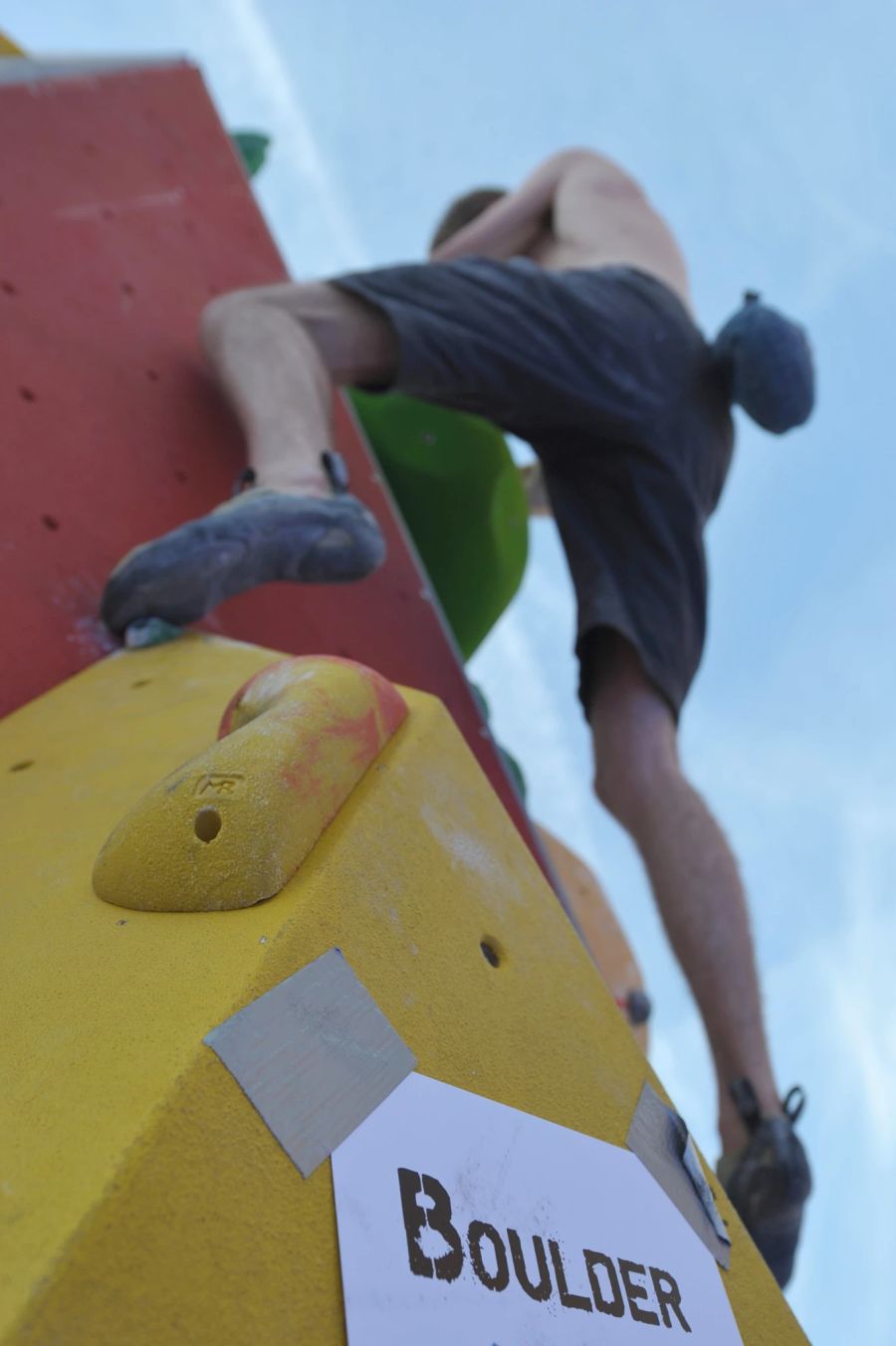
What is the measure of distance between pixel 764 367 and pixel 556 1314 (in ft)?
4.25

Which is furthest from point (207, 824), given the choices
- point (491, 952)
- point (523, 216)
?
point (523, 216)

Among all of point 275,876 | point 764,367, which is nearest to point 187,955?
point 275,876

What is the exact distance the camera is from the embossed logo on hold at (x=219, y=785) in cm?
49

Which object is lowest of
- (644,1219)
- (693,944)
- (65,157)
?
(693,944)

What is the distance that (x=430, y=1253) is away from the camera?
393mm

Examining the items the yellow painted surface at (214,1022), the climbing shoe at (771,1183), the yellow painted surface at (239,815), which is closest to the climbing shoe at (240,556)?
the yellow painted surface at (214,1022)

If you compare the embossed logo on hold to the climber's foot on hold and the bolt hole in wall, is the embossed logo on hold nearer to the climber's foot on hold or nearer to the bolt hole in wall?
the bolt hole in wall

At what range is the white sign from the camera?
0.38 m

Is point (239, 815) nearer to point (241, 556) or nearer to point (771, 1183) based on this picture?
point (241, 556)

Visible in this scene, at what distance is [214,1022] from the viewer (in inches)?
15.4

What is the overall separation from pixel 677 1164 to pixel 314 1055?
0.82 feet

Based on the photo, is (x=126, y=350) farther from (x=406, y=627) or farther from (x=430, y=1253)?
(x=430, y=1253)

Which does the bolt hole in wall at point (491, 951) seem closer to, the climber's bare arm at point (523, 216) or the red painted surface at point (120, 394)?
the red painted surface at point (120, 394)

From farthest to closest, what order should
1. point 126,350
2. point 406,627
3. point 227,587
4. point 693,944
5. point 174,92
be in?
1. point 174,92
2. point 406,627
3. point 126,350
4. point 693,944
5. point 227,587
